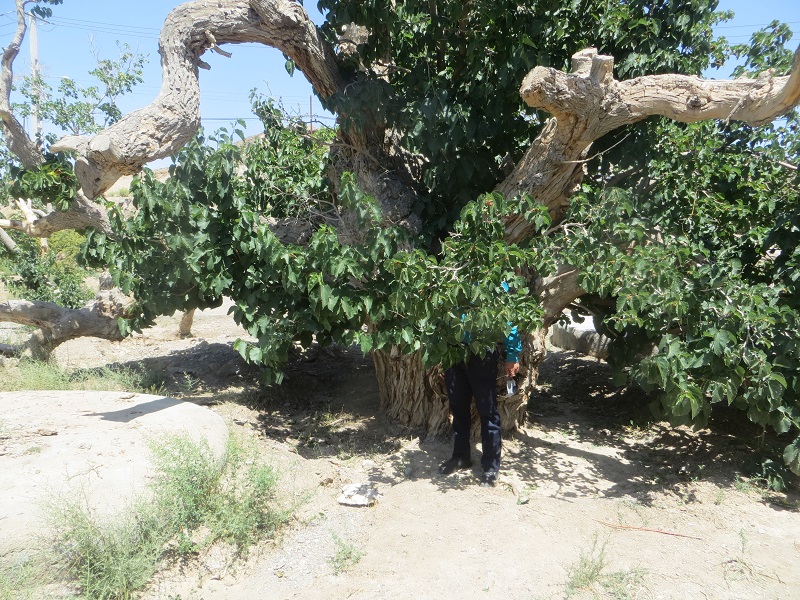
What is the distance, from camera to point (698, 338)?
4199 millimetres

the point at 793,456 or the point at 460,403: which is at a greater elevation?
the point at 460,403

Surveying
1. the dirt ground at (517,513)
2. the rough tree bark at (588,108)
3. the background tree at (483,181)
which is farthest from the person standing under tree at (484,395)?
the rough tree bark at (588,108)

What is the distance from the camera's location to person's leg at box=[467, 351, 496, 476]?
444 cm

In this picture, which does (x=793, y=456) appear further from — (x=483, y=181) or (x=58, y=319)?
(x=58, y=319)

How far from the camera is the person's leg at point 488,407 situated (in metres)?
4.44

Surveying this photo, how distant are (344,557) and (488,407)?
1.45 metres

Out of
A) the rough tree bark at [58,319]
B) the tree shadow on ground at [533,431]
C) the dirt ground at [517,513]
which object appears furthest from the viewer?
the rough tree bark at [58,319]

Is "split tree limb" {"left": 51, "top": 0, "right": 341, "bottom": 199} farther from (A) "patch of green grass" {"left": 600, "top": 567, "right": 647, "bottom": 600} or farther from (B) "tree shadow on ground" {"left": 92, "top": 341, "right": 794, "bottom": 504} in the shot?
(A) "patch of green grass" {"left": 600, "top": 567, "right": 647, "bottom": 600}

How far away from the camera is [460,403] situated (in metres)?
4.63

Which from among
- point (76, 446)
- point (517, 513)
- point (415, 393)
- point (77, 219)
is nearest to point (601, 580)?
point (517, 513)

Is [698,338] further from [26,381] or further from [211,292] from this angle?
[26,381]

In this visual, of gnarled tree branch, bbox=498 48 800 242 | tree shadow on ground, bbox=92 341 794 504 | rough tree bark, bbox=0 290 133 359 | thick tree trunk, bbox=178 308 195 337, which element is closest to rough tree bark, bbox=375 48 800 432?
gnarled tree branch, bbox=498 48 800 242

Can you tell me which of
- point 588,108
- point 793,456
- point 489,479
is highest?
point 588,108

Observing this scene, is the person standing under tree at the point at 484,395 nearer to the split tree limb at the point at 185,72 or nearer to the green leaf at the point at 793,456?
the green leaf at the point at 793,456
